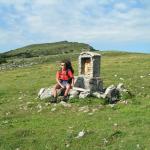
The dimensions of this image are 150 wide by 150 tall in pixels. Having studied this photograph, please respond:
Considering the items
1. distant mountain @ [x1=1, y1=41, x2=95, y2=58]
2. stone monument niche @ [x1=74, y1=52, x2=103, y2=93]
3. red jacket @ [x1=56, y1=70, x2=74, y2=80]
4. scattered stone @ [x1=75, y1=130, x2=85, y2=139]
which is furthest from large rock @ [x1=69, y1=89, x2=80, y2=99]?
distant mountain @ [x1=1, y1=41, x2=95, y2=58]

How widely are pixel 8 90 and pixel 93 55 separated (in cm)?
907

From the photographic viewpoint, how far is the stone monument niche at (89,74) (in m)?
28.9

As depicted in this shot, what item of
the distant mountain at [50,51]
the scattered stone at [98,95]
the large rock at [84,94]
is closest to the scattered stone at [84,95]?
the large rock at [84,94]

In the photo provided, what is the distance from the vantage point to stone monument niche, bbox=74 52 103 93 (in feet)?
94.8

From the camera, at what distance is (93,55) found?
29781 mm

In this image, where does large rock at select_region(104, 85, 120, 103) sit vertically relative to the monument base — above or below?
below

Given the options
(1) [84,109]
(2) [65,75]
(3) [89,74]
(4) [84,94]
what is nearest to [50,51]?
(3) [89,74]

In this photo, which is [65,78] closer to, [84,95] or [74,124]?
[84,95]

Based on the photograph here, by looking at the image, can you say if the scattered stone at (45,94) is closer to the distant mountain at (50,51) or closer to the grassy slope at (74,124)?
the grassy slope at (74,124)

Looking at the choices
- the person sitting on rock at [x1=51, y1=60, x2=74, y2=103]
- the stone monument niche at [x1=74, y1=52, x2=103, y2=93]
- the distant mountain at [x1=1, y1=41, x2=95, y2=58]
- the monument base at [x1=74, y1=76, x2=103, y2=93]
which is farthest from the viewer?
the distant mountain at [x1=1, y1=41, x2=95, y2=58]

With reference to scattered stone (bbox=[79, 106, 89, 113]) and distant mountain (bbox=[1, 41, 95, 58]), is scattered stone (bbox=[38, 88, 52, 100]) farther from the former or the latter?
distant mountain (bbox=[1, 41, 95, 58])

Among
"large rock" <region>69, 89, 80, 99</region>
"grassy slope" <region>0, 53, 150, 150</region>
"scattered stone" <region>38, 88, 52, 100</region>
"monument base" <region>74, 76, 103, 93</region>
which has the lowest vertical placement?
"grassy slope" <region>0, 53, 150, 150</region>

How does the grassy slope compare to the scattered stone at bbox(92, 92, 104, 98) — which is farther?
the scattered stone at bbox(92, 92, 104, 98)

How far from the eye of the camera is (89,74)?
30.0m
